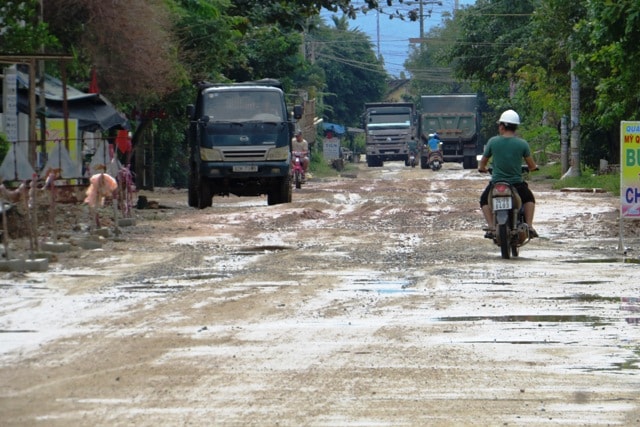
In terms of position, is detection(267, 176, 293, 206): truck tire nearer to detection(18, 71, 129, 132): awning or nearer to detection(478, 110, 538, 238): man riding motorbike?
detection(18, 71, 129, 132): awning

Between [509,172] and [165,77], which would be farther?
[165,77]

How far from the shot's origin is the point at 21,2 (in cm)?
2348

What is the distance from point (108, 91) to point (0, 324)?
945 inches

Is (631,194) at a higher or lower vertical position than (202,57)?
lower

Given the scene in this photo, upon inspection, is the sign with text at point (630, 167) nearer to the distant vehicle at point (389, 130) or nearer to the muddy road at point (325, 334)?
the muddy road at point (325, 334)

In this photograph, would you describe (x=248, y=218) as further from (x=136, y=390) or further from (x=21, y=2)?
(x=136, y=390)

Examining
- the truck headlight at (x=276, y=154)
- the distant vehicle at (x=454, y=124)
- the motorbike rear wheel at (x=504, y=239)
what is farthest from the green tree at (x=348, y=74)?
the motorbike rear wheel at (x=504, y=239)

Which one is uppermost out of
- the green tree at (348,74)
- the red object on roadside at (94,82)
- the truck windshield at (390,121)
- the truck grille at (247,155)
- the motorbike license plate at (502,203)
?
the green tree at (348,74)

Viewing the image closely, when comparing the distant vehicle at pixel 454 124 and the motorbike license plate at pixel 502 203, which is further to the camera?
the distant vehicle at pixel 454 124

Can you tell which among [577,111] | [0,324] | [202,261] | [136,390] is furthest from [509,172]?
[577,111]

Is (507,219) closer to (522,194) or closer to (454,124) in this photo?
(522,194)

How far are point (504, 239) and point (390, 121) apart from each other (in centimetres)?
5808

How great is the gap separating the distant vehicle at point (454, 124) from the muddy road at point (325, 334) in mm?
47881

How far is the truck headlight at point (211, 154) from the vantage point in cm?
Answer: 2784
